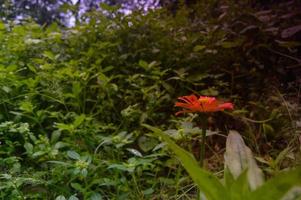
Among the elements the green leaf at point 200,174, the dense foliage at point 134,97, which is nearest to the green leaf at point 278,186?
the green leaf at point 200,174

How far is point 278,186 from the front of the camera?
22.0 inches

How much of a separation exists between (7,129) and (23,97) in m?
0.27

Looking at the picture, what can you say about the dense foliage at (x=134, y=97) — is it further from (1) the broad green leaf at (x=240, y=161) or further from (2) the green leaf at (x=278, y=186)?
(2) the green leaf at (x=278, y=186)

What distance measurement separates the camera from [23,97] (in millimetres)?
1591

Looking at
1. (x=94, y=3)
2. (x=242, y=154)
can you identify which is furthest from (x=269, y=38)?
(x=94, y=3)

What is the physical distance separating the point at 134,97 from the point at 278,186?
3.91 ft

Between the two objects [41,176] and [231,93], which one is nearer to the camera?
[41,176]

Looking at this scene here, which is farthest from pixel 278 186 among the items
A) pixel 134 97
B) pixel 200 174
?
pixel 134 97

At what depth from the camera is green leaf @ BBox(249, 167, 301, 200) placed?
1.75 ft

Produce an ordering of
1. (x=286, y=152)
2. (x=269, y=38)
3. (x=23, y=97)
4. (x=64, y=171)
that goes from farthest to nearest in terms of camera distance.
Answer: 1. (x=269, y=38)
2. (x=23, y=97)
3. (x=64, y=171)
4. (x=286, y=152)

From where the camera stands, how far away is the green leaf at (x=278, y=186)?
0.53 metres

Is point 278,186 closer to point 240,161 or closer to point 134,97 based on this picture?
point 240,161

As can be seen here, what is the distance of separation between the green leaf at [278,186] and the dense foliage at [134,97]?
474 millimetres

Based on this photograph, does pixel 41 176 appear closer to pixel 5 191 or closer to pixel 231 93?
pixel 5 191
